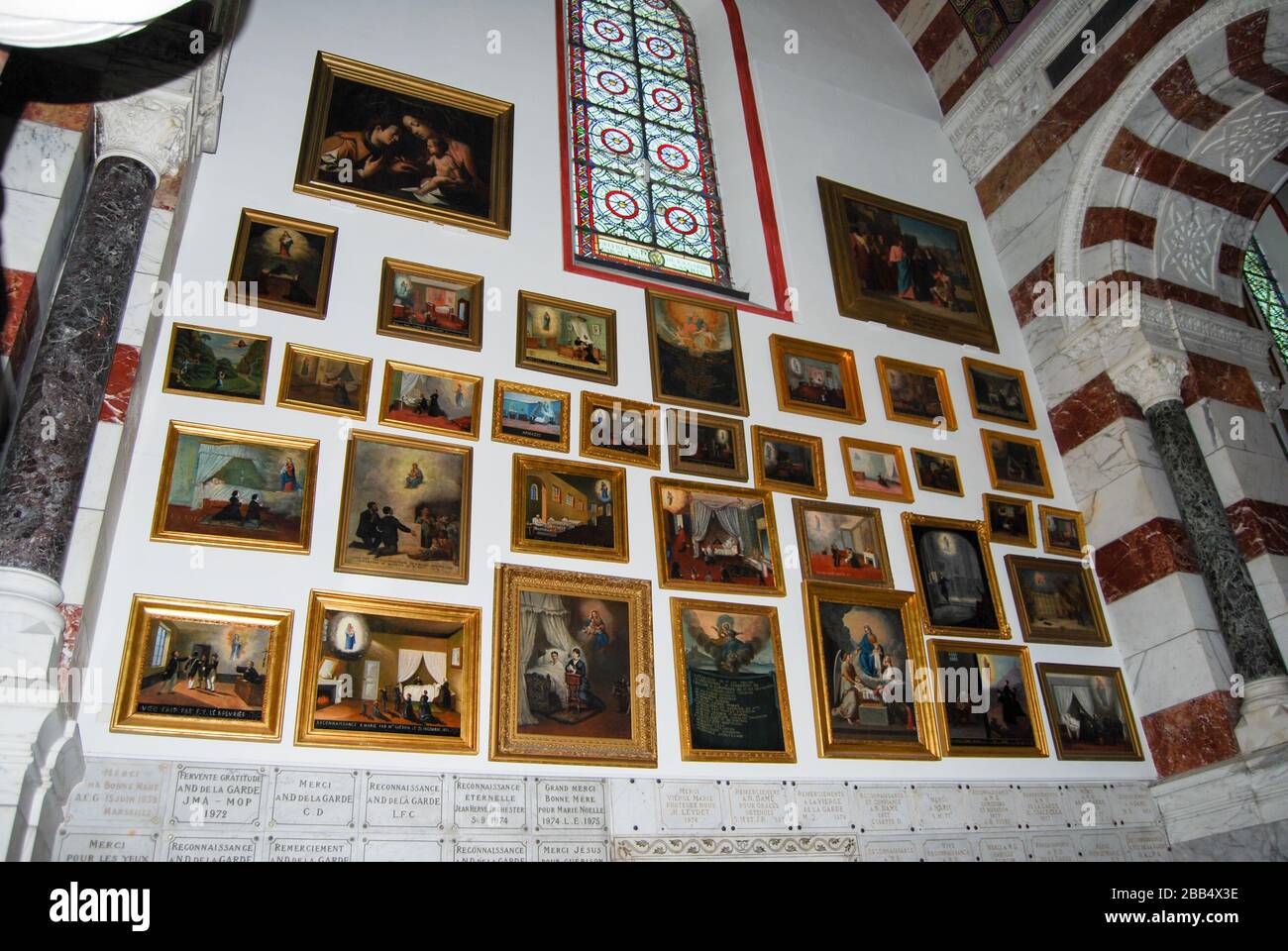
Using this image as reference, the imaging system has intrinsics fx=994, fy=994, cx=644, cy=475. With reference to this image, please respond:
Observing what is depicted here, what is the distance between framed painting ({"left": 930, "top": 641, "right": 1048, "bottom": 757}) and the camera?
6.73 meters

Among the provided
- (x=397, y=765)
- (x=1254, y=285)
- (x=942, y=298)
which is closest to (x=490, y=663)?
(x=397, y=765)

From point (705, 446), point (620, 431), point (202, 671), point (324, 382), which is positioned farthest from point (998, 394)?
point (202, 671)

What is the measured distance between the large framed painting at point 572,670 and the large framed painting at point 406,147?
9.83 feet

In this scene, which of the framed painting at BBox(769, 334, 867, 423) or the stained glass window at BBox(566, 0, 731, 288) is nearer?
the framed painting at BBox(769, 334, 867, 423)

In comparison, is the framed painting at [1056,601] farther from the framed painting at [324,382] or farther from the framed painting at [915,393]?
the framed painting at [324,382]

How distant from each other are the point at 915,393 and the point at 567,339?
303cm

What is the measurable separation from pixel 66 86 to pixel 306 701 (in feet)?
12.0

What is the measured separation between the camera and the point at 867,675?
6.66 metres

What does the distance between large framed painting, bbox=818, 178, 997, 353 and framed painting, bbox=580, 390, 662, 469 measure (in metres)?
2.43

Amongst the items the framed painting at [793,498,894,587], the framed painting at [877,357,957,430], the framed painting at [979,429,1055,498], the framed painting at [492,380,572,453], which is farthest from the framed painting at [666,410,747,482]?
the framed painting at [979,429,1055,498]

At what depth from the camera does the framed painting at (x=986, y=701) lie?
6727 millimetres

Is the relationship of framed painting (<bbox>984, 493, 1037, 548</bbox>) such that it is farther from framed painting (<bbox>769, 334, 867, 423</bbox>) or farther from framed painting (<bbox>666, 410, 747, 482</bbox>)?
framed painting (<bbox>666, 410, 747, 482</bbox>)

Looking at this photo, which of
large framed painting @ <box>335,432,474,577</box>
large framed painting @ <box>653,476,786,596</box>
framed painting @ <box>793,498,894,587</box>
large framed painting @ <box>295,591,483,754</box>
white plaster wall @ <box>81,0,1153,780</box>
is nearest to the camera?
large framed painting @ <box>295,591,483,754</box>
